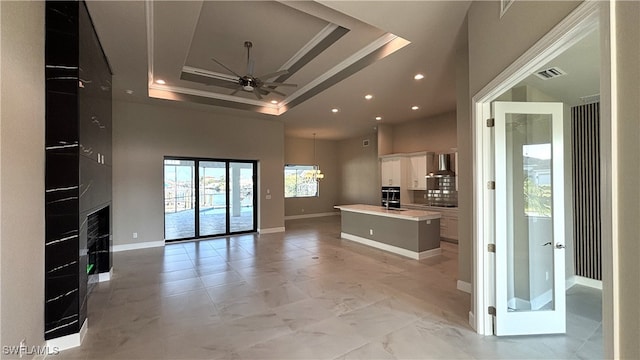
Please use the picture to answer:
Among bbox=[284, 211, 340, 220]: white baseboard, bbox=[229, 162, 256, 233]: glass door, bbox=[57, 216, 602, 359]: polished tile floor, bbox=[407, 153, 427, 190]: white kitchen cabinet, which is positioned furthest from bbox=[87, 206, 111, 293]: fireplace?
bbox=[407, 153, 427, 190]: white kitchen cabinet

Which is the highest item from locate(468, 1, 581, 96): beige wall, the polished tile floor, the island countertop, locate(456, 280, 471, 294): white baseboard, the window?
locate(468, 1, 581, 96): beige wall

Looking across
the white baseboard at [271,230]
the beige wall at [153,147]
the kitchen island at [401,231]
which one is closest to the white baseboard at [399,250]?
the kitchen island at [401,231]

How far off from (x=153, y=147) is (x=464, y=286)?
23.8ft

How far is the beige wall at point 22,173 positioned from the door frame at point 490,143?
3.42m

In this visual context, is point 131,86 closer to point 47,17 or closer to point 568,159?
point 47,17

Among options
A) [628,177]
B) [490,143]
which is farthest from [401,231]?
[628,177]

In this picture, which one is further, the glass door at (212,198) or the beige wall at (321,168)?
the beige wall at (321,168)

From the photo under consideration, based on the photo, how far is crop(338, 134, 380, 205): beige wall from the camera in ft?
35.5

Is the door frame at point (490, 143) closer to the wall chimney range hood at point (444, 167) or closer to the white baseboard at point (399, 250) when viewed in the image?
the white baseboard at point (399, 250)

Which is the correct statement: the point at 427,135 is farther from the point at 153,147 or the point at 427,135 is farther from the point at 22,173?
the point at 22,173

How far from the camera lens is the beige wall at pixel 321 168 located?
11453 millimetres

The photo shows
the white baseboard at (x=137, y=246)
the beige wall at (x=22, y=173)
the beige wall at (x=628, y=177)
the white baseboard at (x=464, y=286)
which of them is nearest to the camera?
the beige wall at (x=628, y=177)

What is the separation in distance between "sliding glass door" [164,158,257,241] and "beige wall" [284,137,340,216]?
3260 mm

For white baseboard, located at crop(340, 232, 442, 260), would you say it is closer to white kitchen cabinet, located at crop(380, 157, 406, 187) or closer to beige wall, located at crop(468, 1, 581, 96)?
white kitchen cabinet, located at crop(380, 157, 406, 187)
